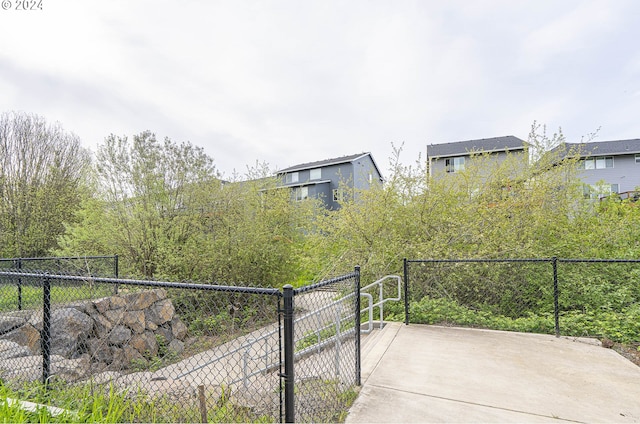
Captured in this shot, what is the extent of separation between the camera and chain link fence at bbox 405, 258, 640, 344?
4449 millimetres

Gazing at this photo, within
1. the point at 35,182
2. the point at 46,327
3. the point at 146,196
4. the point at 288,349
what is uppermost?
the point at 35,182

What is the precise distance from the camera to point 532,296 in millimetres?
5520

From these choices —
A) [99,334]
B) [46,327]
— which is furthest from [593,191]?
[99,334]

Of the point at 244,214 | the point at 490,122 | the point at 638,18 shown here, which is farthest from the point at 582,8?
the point at 244,214

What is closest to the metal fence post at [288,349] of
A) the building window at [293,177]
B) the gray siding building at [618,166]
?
the building window at [293,177]

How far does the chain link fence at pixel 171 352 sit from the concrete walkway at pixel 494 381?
1.29 ft

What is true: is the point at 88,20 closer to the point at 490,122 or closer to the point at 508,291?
the point at 508,291

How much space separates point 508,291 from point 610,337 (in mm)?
1543

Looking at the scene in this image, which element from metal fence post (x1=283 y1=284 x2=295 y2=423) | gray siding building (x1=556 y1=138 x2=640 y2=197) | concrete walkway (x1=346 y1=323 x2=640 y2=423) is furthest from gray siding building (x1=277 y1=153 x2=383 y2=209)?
metal fence post (x1=283 y1=284 x2=295 y2=423)

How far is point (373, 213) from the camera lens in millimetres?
6496

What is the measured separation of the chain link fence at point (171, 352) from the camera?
2365 mm

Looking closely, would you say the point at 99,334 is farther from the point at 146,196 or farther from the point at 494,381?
the point at 494,381

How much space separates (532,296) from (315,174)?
22207mm

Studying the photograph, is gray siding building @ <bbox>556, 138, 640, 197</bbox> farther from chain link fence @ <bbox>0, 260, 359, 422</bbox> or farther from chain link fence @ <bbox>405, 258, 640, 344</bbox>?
chain link fence @ <bbox>0, 260, 359, 422</bbox>
